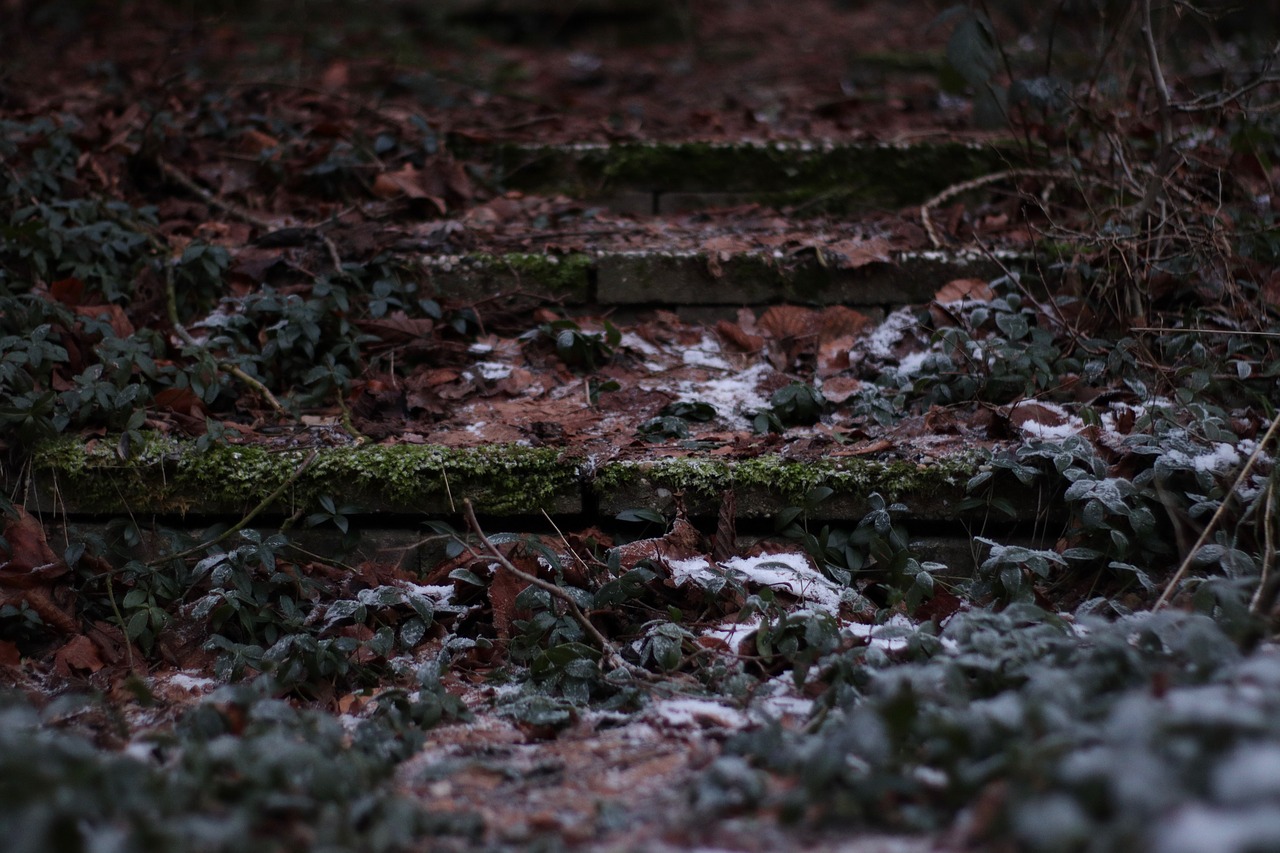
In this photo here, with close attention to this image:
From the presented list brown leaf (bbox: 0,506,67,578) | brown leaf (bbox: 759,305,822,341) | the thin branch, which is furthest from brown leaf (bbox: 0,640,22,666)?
brown leaf (bbox: 759,305,822,341)

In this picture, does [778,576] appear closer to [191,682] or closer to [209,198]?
[191,682]

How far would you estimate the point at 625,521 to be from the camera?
230 cm

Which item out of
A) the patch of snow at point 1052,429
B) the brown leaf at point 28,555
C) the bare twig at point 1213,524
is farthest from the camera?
the patch of snow at point 1052,429

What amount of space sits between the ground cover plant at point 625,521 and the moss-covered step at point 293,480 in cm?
3

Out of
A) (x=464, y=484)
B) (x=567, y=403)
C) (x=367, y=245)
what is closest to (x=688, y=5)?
(x=367, y=245)

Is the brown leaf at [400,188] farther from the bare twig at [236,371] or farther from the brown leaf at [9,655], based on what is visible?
the brown leaf at [9,655]

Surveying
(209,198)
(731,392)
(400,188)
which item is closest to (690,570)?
(731,392)

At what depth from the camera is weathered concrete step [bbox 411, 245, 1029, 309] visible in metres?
3.01

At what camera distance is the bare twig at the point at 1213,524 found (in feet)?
6.20

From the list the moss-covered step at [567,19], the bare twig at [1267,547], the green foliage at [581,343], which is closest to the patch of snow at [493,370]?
the green foliage at [581,343]

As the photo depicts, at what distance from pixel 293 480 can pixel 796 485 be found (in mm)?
1221

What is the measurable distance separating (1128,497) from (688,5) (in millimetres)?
5245

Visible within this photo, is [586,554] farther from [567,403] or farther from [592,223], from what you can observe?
[592,223]

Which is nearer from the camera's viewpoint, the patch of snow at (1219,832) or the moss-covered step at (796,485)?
the patch of snow at (1219,832)
